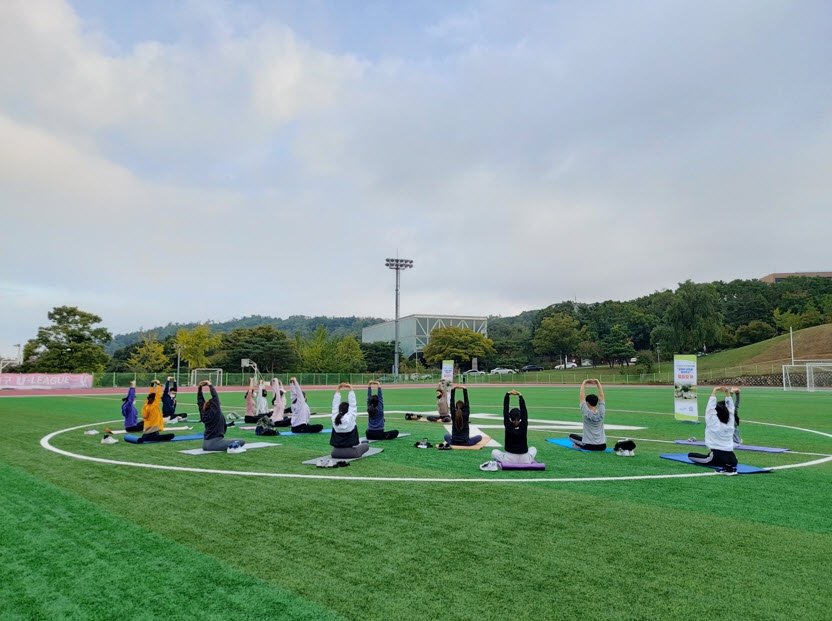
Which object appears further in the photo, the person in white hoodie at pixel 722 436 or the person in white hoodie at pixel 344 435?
the person in white hoodie at pixel 344 435

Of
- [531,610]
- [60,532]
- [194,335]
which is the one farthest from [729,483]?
[194,335]

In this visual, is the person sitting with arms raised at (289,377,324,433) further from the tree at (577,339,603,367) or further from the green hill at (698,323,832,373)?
the tree at (577,339,603,367)

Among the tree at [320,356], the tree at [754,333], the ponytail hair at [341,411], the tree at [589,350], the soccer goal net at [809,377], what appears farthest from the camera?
the tree at [589,350]

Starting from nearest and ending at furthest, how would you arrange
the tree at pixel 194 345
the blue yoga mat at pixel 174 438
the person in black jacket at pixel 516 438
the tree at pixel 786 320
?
the person in black jacket at pixel 516 438 → the blue yoga mat at pixel 174 438 → the tree at pixel 194 345 → the tree at pixel 786 320

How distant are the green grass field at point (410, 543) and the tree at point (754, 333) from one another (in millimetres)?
93117

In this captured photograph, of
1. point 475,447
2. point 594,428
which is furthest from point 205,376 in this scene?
point 594,428

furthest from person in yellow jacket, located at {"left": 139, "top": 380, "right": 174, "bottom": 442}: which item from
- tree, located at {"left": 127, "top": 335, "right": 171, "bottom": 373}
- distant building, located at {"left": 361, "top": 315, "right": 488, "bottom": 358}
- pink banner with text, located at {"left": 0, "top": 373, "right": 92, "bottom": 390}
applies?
distant building, located at {"left": 361, "top": 315, "right": 488, "bottom": 358}

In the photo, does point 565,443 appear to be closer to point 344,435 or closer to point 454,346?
point 344,435

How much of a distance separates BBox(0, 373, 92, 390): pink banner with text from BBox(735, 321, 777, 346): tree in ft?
316

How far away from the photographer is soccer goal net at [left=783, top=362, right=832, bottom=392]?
46.6 metres

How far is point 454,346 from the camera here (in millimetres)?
78625

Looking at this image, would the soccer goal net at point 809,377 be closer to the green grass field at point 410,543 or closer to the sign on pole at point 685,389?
the sign on pole at point 685,389

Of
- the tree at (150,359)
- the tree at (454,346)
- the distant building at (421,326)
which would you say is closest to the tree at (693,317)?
the tree at (454,346)

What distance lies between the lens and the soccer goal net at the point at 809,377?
4660 centimetres
